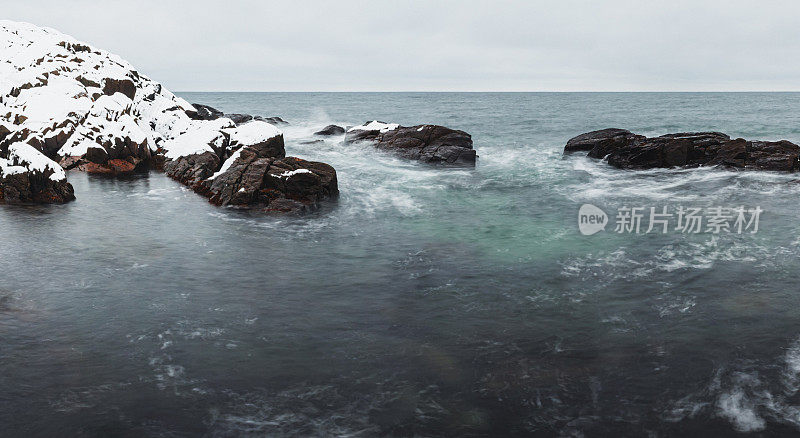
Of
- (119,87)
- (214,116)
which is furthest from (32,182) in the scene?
(214,116)

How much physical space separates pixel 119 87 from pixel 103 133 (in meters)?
11.2

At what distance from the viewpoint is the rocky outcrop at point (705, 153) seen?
4050 cm

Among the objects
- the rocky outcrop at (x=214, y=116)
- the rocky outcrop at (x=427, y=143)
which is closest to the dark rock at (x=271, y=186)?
the rocky outcrop at (x=427, y=143)

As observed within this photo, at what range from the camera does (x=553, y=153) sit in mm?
55156

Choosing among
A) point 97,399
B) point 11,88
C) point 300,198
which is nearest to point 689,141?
point 300,198

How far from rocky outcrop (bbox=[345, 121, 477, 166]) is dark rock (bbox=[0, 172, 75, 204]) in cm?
2852

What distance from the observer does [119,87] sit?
52406mm

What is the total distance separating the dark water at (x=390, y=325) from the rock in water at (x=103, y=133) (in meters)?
2.79

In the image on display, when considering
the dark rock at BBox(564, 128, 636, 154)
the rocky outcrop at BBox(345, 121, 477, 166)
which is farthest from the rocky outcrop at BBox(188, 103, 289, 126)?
the dark rock at BBox(564, 128, 636, 154)

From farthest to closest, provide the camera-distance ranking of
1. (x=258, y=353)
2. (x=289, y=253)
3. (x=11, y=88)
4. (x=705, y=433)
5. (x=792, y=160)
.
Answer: (x=11, y=88), (x=792, y=160), (x=289, y=253), (x=258, y=353), (x=705, y=433)

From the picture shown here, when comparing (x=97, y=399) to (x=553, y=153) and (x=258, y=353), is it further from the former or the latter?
(x=553, y=153)

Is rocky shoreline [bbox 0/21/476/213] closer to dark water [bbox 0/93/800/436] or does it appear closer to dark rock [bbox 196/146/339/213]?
dark rock [bbox 196/146/339/213]

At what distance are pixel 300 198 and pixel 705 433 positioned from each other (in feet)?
78.7

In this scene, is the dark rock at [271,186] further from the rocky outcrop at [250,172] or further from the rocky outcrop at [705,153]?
the rocky outcrop at [705,153]
